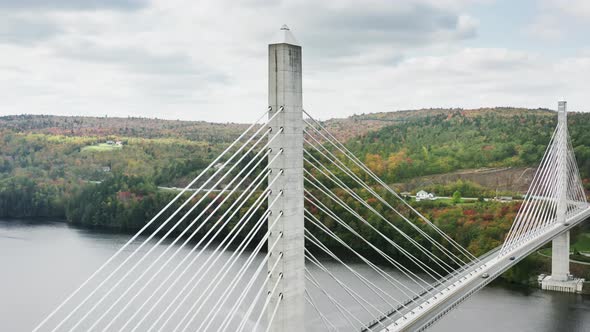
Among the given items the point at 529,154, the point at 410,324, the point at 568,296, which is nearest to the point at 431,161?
the point at 529,154

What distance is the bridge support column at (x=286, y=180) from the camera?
289 inches

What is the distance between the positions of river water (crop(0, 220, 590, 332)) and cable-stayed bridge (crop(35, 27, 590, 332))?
1.05 ft

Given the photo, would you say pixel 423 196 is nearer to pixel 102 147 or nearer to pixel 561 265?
pixel 561 265

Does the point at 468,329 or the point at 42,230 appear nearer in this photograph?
the point at 468,329

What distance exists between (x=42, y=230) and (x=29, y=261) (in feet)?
28.0

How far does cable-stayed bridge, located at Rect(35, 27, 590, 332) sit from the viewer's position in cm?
736

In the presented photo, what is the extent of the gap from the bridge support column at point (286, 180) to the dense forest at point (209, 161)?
48.6 feet

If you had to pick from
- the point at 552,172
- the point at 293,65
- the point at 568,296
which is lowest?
the point at 568,296

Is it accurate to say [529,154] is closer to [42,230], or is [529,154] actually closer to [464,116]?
[464,116]

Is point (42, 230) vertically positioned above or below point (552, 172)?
below

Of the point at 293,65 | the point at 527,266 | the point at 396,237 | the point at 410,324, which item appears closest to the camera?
the point at 293,65

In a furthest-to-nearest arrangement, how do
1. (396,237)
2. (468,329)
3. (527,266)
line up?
(396,237), (527,266), (468,329)

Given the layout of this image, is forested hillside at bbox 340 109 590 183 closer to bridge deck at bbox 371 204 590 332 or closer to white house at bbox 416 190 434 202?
white house at bbox 416 190 434 202

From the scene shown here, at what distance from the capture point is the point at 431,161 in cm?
3356
